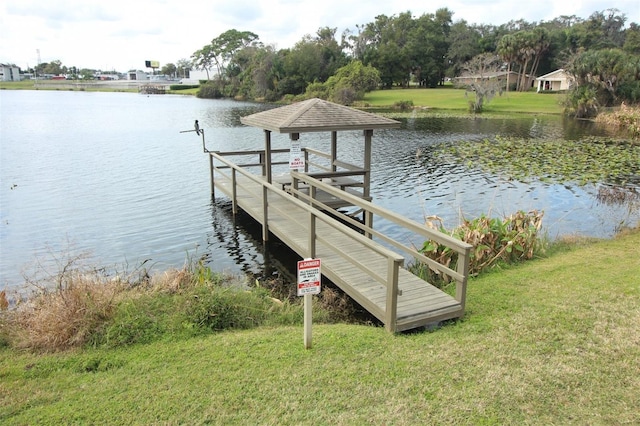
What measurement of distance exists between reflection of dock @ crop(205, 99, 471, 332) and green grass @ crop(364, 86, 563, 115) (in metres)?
36.4

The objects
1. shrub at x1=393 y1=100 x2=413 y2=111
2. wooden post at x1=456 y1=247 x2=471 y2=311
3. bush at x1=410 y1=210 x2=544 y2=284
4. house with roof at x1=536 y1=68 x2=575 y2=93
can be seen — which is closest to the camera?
wooden post at x1=456 y1=247 x2=471 y2=311

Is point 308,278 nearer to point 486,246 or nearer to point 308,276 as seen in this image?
point 308,276

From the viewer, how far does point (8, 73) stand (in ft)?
558

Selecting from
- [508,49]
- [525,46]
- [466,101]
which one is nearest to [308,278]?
[466,101]

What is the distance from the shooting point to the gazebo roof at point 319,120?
10.6m

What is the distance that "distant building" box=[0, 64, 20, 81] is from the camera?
166850 millimetres

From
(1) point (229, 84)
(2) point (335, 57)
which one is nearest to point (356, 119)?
(2) point (335, 57)

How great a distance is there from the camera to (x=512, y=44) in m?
63.8

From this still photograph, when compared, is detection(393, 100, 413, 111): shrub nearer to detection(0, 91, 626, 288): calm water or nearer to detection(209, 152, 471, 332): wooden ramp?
detection(0, 91, 626, 288): calm water

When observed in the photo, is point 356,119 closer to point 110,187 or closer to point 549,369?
point 549,369

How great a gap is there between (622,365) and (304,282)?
123 inches

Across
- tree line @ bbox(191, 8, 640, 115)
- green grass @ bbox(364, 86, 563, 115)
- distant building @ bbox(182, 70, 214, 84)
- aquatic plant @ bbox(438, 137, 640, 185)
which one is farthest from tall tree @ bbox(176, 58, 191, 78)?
aquatic plant @ bbox(438, 137, 640, 185)

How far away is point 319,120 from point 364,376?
7374 mm

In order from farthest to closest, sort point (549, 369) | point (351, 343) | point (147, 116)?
1. point (147, 116)
2. point (351, 343)
3. point (549, 369)
